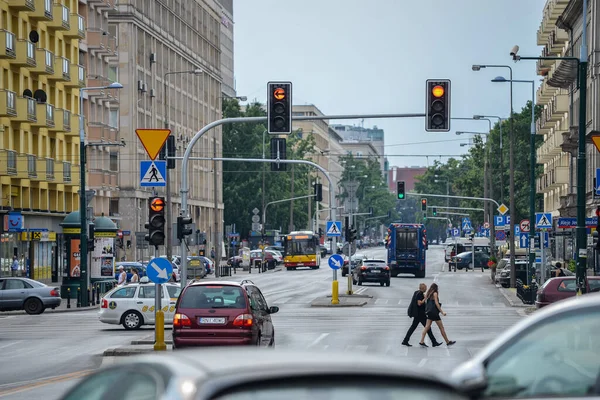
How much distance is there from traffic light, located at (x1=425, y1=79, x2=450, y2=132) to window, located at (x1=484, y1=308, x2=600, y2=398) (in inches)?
801

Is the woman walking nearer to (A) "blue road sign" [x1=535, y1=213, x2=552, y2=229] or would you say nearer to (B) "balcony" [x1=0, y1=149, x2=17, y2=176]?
(A) "blue road sign" [x1=535, y1=213, x2=552, y2=229]

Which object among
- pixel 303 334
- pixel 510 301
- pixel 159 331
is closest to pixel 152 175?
pixel 159 331

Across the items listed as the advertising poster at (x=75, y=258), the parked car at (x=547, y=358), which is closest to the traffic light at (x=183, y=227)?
the parked car at (x=547, y=358)

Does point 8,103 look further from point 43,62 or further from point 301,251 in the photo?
point 301,251

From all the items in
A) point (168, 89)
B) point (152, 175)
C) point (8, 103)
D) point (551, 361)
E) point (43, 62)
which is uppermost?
point (168, 89)

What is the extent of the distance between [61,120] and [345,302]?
2930 cm

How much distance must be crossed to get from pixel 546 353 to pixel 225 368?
143 inches

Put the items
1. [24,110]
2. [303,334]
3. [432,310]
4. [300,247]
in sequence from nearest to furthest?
[432,310] → [303,334] → [24,110] → [300,247]

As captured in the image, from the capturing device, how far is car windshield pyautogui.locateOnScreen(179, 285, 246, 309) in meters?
23.5

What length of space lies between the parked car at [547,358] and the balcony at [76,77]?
69.0 metres

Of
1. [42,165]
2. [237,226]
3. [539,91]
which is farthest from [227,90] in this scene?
[42,165]

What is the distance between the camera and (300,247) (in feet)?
330

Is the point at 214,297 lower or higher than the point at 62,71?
lower

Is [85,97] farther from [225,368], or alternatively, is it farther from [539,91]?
[225,368]
